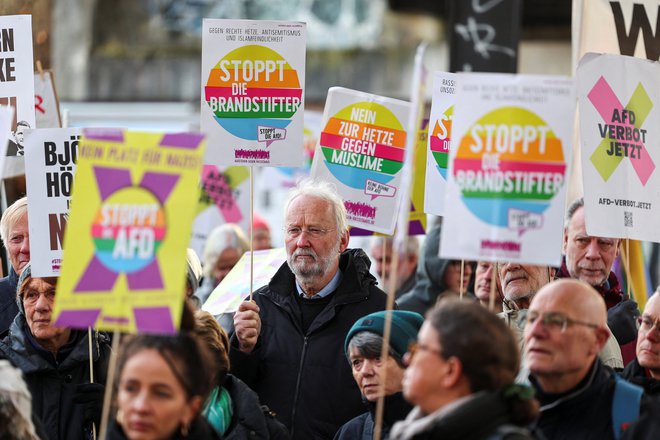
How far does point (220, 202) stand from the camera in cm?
1134

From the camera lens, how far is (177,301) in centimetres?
457

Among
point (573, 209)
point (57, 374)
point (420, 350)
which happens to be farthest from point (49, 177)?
point (573, 209)

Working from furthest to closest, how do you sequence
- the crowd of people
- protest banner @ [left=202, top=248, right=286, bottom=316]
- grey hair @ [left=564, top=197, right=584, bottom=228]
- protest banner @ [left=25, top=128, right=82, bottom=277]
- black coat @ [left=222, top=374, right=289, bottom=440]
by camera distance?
grey hair @ [left=564, top=197, right=584, bottom=228] → protest banner @ [left=202, top=248, right=286, bottom=316] → protest banner @ [left=25, top=128, right=82, bottom=277] → black coat @ [left=222, top=374, right=289, bottom=440] → the crowd of people

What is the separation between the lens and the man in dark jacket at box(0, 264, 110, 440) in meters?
5.85

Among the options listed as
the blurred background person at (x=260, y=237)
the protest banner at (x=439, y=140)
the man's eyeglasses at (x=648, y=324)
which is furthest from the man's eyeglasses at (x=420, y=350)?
the blurred background person at (x=260, y=237)

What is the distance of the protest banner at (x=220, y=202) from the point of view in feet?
36.9

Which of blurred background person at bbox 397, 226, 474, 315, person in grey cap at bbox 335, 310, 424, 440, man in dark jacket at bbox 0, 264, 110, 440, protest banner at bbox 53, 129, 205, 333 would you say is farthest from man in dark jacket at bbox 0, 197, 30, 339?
blurred background person at bbox 397, 226, 474, 315

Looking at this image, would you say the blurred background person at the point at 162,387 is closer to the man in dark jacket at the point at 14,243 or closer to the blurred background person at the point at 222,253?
the man in dark jacket at the point at 14,243

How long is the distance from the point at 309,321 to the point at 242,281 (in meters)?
0.81

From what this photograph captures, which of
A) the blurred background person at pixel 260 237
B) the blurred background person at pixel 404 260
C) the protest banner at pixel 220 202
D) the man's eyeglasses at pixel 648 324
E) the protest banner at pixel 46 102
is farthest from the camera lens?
the protest banner at pixel 220 202

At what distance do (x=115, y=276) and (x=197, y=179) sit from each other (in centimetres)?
42

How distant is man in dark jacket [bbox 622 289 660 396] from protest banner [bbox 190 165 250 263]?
5.75 metres

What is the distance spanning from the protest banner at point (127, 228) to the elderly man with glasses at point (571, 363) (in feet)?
4.01

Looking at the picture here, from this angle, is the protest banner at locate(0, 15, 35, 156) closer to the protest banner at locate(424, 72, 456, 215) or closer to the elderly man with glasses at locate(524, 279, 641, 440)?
the protest banner at locate(424, 72, 456, 215)
